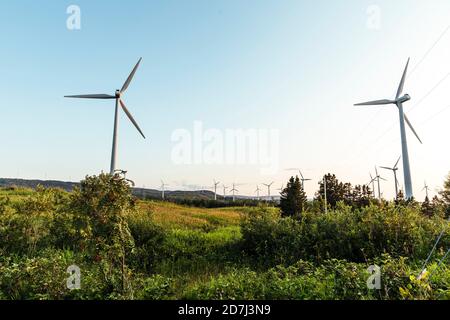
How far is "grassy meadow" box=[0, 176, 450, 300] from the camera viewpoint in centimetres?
548

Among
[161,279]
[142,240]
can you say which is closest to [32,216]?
[142,240]

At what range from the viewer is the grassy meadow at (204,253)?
5.48m

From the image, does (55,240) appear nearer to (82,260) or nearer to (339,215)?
(82,260)

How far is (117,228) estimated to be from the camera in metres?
5.82

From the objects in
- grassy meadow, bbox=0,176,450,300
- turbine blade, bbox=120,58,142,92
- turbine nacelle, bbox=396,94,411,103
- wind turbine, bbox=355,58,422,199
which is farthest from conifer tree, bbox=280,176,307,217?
turbine blade, bbox=120,58,142,92

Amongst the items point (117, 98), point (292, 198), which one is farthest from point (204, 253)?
point (292, 198)

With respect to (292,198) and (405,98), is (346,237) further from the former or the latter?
(292,198)

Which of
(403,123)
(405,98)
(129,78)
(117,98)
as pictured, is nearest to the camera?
(117,98)

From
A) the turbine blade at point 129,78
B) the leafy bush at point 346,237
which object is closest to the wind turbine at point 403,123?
the leafy bush at point 346,237

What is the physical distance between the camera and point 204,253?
11.2 m

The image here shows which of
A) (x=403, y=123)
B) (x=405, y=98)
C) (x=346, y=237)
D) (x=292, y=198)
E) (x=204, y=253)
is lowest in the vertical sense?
(x=204, y=253)

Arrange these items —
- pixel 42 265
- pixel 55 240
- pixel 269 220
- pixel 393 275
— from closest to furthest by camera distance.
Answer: pixel 393 275, pixel 42 265, pixel 55 240, pixel 269 220

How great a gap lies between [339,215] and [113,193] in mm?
8543

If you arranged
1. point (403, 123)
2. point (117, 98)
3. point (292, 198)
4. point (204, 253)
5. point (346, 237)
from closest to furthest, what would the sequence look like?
point (346, 237)
point (204, 253)
point (117, 98)
point (403, 123)
point (292, 198)
